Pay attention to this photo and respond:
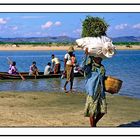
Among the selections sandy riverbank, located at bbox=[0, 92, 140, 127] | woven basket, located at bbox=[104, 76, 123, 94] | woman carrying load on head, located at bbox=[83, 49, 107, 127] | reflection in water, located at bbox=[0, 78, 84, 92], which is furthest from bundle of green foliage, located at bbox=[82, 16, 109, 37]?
reflection in water, located at bbox=[0, 78, 84, 92]

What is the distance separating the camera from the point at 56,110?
1094 cm

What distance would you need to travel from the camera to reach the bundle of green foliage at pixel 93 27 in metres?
8.19

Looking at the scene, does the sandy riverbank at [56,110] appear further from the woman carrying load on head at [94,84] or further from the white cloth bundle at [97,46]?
the white cloth bundle at [97,46]

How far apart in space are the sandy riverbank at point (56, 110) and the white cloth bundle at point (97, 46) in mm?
1718

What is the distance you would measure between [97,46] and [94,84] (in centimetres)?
67

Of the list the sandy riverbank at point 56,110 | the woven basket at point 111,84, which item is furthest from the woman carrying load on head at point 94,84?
the sandy riverbank at point 56,110

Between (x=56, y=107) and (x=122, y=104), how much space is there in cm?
195

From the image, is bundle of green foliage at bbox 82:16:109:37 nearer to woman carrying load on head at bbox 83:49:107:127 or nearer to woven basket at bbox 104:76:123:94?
woman carrying load on head at bbox 83:49:107:127

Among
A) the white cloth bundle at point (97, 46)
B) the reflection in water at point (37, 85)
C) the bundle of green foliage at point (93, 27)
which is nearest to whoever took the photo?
the white cloth bundle at point (97, 46)

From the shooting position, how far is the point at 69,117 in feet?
32.6

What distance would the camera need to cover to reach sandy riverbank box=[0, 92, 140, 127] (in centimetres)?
941

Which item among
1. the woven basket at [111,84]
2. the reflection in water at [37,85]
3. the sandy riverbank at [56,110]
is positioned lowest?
the reflection in water at [37,85]

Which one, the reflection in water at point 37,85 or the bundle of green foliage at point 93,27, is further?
the reflection in water at point 37,85

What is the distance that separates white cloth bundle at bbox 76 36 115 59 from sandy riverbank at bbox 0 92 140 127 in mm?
1718
